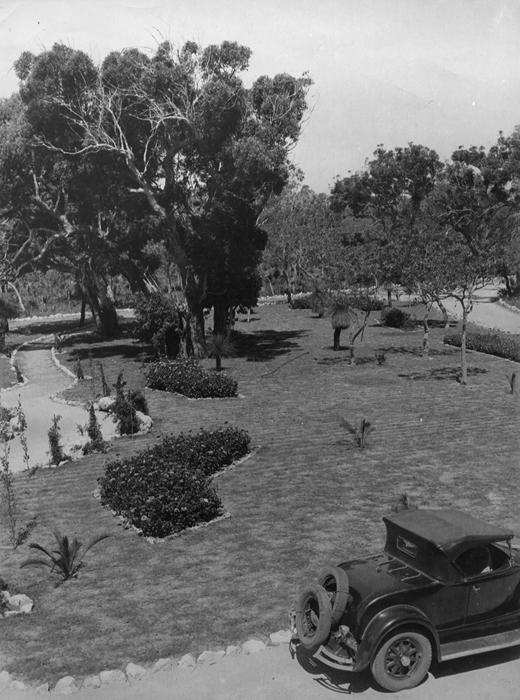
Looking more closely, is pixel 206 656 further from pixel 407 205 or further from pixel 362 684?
pixel 407 205

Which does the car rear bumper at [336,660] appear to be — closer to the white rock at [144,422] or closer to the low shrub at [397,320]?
the white rock at [144,422]

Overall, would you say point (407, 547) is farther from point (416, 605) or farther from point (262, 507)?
point (262, 507)

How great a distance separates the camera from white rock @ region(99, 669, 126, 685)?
7.56 meters

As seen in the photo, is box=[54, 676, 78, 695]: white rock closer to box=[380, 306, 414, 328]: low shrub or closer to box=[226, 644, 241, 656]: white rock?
box=[226, 644, 241, 656]: white rock

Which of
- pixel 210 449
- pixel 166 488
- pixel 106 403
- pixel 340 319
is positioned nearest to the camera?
pixel 166 488

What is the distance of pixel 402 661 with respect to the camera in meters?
7.31

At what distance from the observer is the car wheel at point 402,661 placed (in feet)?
23.6

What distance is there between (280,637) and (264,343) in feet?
97.1

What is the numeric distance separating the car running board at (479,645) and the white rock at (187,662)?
2765 mm

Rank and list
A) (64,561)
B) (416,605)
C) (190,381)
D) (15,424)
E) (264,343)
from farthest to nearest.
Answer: (264,343)
(190,381)
(15,424)
(64,561)
(416,605)

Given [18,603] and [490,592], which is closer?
[490,592]

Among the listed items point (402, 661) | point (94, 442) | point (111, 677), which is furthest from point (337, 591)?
point (94, 442)

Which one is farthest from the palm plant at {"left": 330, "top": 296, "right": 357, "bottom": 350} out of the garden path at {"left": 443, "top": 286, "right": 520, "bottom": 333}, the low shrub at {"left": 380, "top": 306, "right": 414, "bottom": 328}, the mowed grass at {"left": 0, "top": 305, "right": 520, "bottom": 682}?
the low shrub at {"left": 380, "top": 306, "right": 414, "bottom": 328}

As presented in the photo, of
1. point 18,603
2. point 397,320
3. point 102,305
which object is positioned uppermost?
point 102,305
